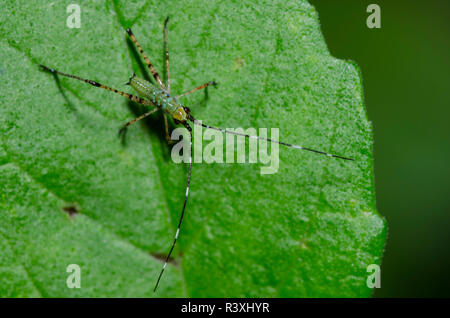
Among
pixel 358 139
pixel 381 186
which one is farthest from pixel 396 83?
pixel 358 139

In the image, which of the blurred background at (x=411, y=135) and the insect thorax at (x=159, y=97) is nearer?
the insect thorax at (x=159, y=97)

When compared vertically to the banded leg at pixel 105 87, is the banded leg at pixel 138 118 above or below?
below

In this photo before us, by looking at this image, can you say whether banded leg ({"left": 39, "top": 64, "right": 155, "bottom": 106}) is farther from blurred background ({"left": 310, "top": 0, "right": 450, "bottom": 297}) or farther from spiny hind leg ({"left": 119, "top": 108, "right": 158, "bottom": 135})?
blurred background ({"left": 310, "top": 0, "right": 450, "bottom": 297})

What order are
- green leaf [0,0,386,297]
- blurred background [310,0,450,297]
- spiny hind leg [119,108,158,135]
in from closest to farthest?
green leaf [0,0,386,297] < spiny hind leg [119,108,158,135] < blurred background [310,0,450,297]

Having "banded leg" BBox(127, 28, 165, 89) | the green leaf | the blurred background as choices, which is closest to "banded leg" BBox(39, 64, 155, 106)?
the green leaf

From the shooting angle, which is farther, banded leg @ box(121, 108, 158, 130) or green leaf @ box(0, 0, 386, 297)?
banded leg @ box(121, 108, 158, 130)

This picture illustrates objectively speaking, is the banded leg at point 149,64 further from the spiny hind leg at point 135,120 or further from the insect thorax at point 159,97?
the spiny hind leg at point 135,120

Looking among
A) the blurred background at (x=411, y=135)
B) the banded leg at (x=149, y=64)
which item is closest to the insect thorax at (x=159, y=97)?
the banded leg at (x=149, y=64)
